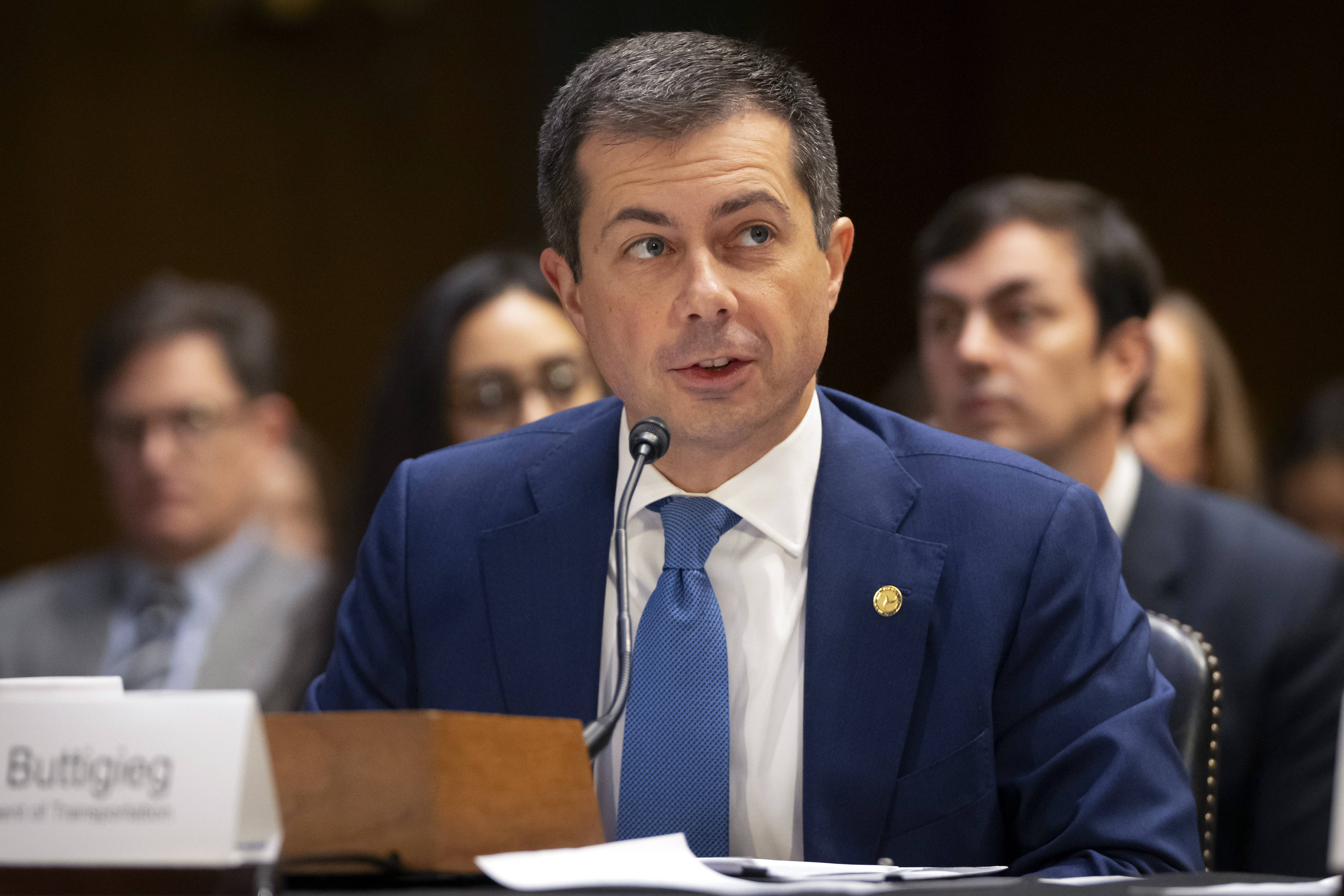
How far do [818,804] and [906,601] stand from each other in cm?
25

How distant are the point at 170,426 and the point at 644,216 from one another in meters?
2.33

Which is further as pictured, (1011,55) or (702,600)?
(1011,55)

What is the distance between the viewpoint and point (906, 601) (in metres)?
1.70

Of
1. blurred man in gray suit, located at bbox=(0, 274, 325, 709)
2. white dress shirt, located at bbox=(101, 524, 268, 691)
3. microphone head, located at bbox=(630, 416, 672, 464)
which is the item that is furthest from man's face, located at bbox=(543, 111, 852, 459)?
white dress shirt, located at bbox=(101, 524, 268, 691)

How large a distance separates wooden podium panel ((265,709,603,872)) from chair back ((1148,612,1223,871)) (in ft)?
3.07

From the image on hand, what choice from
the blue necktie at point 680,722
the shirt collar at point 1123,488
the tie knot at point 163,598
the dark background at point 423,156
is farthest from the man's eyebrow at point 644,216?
the dark background at point 423,156

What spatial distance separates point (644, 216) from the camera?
1.71 meters

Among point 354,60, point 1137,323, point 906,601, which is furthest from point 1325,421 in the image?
point 354,60

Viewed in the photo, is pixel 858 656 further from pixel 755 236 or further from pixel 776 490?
pixel 755 236

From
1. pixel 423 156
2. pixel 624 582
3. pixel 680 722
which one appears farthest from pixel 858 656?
pixel 423 156

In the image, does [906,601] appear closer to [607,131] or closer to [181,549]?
[607,131]

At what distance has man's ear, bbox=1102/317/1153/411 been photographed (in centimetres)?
306

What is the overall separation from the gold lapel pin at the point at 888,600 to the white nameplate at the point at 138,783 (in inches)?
29.8

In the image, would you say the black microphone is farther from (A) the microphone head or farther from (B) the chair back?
(B) the chair back
